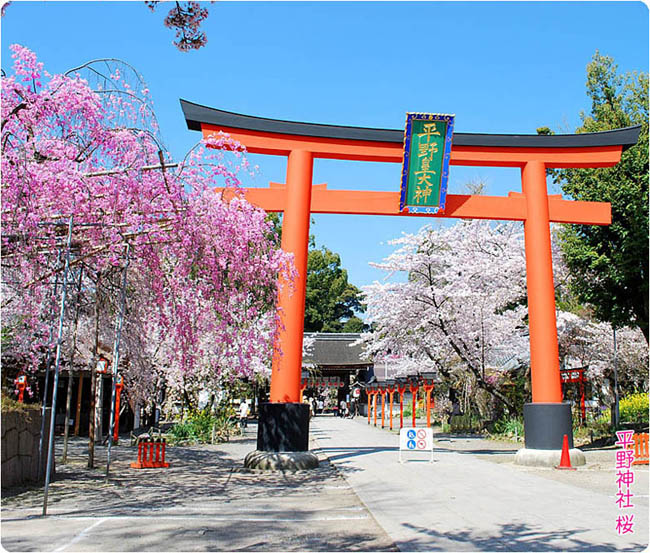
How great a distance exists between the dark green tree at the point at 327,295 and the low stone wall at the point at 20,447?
45.6m

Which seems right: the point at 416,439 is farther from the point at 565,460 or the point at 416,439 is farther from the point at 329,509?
the point at 329,509

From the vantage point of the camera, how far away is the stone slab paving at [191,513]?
225 inches

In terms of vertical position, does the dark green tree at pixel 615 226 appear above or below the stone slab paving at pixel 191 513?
above

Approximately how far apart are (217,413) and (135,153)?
13.7 m

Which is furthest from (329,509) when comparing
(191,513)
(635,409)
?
(635,409)

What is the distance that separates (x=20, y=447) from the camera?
9164 mm

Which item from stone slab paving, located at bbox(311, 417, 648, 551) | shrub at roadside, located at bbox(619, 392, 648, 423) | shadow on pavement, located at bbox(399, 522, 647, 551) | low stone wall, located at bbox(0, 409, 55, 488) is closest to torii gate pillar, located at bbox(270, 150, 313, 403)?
stone slab paving, located at bbox(311, 417, 648, 551)

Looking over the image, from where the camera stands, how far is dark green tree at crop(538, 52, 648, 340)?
15.5 metres

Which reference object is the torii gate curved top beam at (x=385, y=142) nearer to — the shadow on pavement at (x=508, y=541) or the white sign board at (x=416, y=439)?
the white sign board at (x=416, y=439)

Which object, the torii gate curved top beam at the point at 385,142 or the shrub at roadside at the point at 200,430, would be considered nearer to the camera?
the torii gate curved top beam at the point at 385,142

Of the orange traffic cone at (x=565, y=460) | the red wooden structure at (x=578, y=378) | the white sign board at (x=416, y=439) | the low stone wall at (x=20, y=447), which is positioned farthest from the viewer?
the red wooden structure at (x=578, y=378)

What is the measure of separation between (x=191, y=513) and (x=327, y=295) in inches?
2023

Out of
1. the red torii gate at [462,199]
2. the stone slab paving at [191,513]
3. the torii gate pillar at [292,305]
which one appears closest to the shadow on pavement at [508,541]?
the stone slab paving at [191,513]

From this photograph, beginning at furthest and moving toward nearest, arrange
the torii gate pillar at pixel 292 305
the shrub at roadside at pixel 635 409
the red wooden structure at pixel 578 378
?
1. the shrub at roadside at pixel 635 409
2. the red wooden structure at pixel 578 378
3. the torii gate pillar at pixel 292 305
